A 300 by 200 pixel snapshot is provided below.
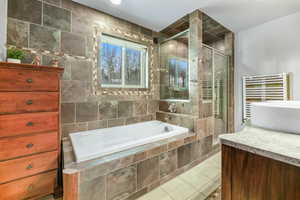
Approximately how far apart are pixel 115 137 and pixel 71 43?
5.41 ft

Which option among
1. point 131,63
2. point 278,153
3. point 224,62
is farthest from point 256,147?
point 224,62

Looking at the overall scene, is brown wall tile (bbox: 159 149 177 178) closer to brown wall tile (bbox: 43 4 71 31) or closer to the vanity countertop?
the vanity countertop

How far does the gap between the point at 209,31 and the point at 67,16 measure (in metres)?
2.77

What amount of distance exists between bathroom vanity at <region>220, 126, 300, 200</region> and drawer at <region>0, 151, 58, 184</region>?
1.69m

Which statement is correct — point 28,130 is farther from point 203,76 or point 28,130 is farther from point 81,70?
point 203,76

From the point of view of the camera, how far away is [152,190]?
5.37ft

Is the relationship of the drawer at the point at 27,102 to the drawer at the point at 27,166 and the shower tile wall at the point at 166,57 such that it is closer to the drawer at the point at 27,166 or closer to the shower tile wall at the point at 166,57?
the drawer at the point at 27,166

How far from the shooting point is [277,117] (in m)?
0.91

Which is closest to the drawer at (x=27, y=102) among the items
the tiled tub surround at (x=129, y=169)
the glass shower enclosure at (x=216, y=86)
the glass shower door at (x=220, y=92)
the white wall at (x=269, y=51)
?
the tiled tub surround at (x=129, y=169)

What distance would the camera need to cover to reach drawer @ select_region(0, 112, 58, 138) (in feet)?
4.14

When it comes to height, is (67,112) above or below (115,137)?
above

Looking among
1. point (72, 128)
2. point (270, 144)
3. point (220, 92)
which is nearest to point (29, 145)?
point (72, 128)

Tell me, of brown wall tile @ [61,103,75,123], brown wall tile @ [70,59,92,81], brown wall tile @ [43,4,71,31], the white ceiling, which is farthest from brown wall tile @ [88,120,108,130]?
the white ceiling

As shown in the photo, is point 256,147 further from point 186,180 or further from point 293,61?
point 293,61
